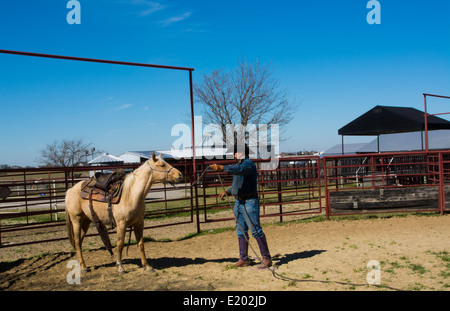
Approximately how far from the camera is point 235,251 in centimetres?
673

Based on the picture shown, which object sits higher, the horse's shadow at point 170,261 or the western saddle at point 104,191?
the western saddle at point 104,191

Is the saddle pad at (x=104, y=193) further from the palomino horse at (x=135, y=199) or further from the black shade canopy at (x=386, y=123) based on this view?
the black shade canopy at (x=386, y=123)

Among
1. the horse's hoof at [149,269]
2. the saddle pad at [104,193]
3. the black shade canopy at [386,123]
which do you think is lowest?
the horse's hoof at [149,269]

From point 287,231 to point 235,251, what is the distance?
213 centimetres

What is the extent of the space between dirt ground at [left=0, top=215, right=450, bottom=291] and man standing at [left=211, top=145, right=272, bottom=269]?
26cm

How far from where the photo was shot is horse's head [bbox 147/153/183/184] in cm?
525

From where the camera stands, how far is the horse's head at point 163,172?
525 centimetres

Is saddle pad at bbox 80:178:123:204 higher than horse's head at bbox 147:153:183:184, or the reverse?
horse's head at bbox 147:153:183:184

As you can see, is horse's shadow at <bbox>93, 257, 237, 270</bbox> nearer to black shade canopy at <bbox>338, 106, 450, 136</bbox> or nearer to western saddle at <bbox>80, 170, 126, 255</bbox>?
western saddle at <bbox>80, 170, 126, 255</bbox>

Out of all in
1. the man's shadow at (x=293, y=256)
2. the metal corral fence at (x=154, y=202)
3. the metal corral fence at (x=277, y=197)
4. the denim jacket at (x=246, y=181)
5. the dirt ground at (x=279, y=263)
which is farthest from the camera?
the metal corral fence at (x=277, y=197)

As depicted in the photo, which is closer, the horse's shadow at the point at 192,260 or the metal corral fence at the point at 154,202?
the horse's shadow at the point at 192,260

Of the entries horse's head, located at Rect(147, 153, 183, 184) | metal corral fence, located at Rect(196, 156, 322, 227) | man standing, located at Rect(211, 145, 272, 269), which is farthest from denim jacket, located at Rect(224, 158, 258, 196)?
horse's head, located at Rect(147, 153, 183, 184)

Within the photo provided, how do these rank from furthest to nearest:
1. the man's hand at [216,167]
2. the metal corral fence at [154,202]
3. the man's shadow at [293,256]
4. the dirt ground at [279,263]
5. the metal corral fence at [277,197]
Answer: the metal corral fence at [277,197], the metal corral fence at [154,202], the man's shadow at [293,256], the man's hand at [216,167], the dirt ground at [279,263]

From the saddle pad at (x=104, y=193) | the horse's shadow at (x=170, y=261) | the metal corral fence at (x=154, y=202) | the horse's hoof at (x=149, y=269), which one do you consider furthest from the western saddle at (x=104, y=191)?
the metal corral fence at (x=154, y=202)
